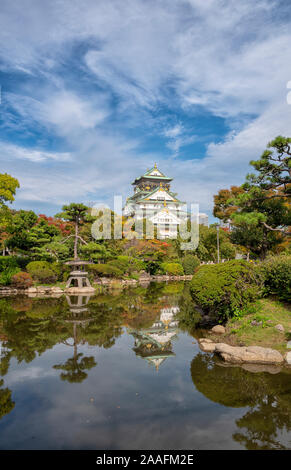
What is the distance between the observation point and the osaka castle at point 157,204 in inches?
1813

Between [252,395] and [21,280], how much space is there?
16739 mm

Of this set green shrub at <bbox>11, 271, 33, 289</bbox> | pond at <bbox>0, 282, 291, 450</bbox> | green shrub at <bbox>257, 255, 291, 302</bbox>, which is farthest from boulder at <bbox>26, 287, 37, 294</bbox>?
green shrub at <bbox>257, 255, 291, 302</bbox>

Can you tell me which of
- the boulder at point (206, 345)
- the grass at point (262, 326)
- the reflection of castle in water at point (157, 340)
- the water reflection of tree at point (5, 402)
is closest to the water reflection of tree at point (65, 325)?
the water reflection of tree at point (5, 402)

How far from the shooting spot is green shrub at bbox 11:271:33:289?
18.7 metres

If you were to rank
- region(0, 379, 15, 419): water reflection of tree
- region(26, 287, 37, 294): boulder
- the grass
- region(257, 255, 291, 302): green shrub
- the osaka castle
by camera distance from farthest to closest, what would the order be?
the osaka castle, region(26, 287, 37, 294): boulder, region(257, 255, 291, 302): green shrub, the grass, region(0, 379, 15, 419): water reflection of tree

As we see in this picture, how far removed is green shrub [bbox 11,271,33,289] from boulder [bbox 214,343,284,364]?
50.0ft

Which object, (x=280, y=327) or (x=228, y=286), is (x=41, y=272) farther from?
(x=280, y=327)

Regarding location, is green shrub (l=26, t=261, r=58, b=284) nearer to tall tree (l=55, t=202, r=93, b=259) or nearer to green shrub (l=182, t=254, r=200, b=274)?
tall tree (l=55, t=202, r=93, b=259)

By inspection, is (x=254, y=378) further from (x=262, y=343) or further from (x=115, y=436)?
(x=115, y=436)

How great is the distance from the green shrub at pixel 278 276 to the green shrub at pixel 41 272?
572 inches

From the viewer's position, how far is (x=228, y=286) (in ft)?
27.2

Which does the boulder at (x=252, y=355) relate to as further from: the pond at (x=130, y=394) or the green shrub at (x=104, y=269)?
the green shrub at (x=104, y=269)

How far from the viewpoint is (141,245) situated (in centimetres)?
2886

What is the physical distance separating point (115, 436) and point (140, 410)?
75 cm
